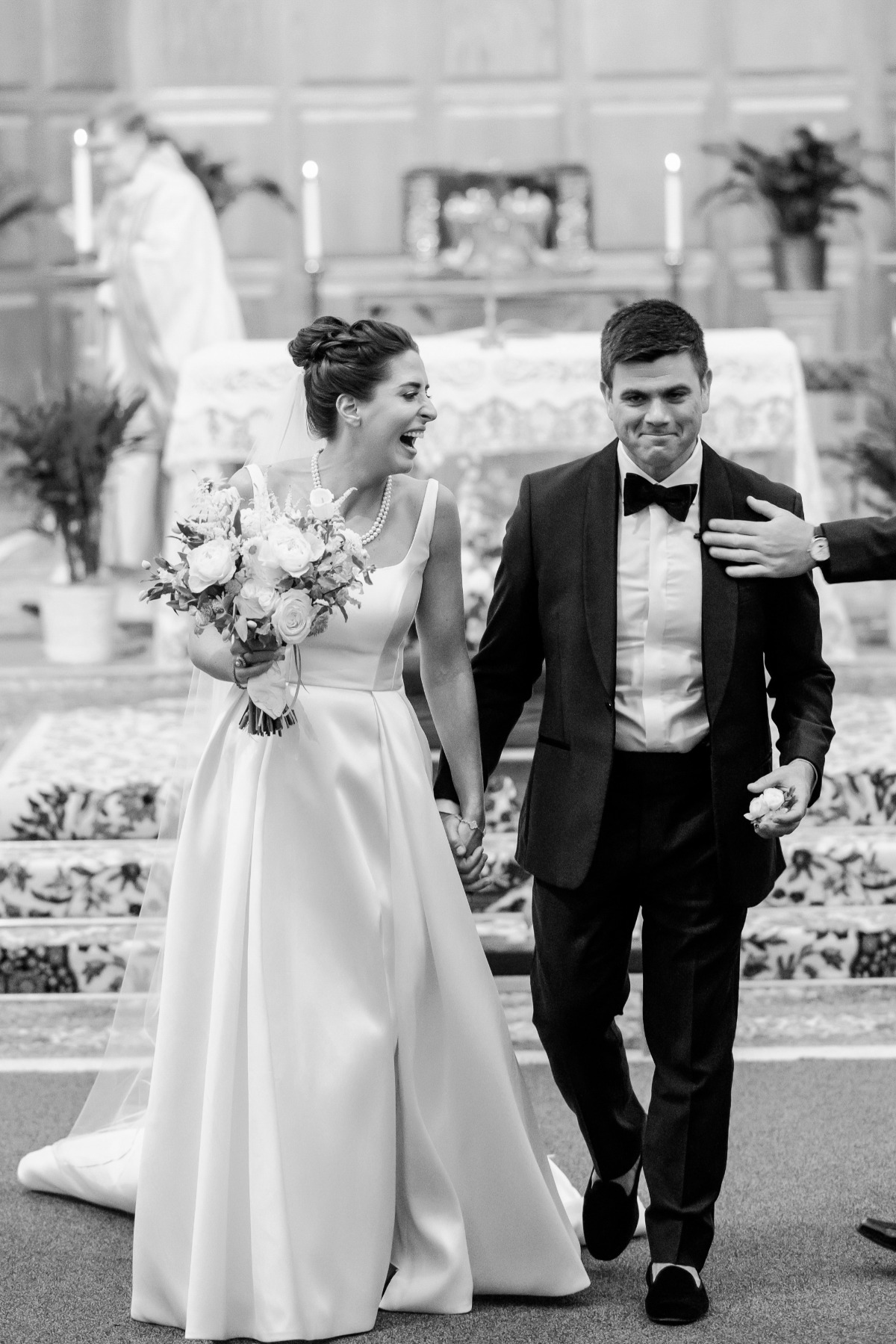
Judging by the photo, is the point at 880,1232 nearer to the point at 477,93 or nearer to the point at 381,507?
the point at 381,507

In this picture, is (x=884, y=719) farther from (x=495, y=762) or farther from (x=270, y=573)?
(x=270, y=573)

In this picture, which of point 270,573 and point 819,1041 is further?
point 819,1041

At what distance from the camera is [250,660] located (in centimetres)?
325

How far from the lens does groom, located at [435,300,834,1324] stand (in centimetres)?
330

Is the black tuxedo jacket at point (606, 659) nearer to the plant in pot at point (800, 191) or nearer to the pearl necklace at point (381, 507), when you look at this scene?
the pearl necklace at point (381, 507)

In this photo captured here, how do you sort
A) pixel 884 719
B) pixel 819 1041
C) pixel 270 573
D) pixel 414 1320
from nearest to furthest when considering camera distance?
pixel 270 573 → pixel 414 1320 → pixel 819 1041 → pixel 884 719

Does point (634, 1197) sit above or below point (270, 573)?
below

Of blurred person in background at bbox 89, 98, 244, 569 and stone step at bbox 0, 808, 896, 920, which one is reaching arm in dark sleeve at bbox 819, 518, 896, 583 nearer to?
stone step at bbox 0, 808, 896, 920

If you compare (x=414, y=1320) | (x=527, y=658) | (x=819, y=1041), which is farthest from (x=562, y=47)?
(x=414, y=1320)

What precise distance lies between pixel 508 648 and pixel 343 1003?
70cm

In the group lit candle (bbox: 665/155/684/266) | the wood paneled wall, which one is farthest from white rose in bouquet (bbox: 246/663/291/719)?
the wood paneled wall

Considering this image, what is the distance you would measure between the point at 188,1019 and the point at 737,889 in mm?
996

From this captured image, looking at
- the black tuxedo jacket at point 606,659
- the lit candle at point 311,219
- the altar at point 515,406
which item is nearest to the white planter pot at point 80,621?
the altar at point 515,406

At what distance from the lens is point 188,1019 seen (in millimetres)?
3432
